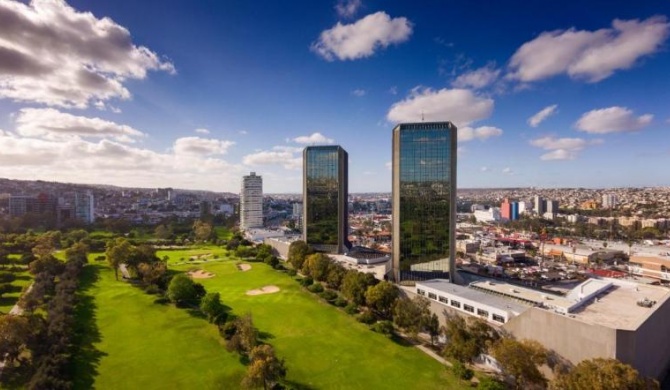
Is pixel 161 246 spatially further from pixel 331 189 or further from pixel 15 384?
pixel 15 384

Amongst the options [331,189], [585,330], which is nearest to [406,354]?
[585,330]

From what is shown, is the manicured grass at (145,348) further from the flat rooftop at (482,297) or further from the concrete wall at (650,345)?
the concrete wall at (650,345)

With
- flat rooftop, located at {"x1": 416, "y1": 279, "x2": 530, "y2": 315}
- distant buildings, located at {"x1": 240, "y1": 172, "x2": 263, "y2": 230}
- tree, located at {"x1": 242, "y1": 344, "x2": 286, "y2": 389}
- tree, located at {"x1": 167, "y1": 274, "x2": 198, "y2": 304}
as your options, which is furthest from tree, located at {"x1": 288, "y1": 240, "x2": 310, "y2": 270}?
distant buildings, located at {"x1": 240, "y1": 172, "x2": 263, "y2": 230}

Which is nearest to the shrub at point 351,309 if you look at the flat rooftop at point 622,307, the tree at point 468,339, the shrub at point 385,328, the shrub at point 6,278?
the shrub at point 385,328

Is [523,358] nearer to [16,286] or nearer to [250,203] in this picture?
[16,286]

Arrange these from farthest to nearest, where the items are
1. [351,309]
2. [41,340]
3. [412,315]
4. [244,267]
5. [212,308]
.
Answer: [244,267], [351,309], [212,308], [412,315], [41,340]

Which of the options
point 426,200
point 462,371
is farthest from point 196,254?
point 462,371
